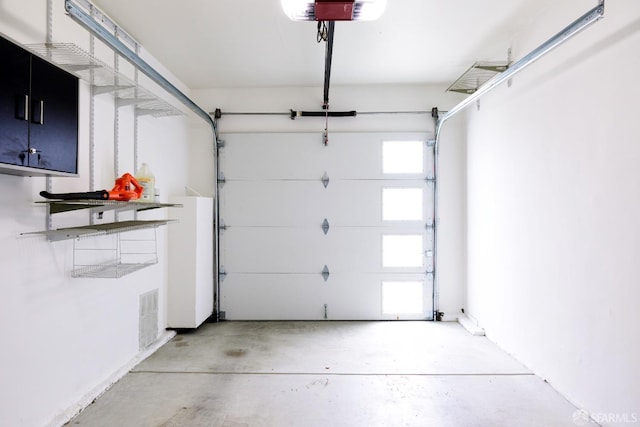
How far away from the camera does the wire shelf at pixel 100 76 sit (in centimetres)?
180

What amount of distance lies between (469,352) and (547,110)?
6.85 feet

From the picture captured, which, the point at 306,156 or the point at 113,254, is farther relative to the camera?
the point at 306,156

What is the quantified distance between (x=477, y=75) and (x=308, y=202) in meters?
2.14

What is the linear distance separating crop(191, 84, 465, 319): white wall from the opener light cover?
201 cm

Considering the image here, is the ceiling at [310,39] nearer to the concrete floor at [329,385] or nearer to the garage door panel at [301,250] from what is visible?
the garage door panel at [301,250]

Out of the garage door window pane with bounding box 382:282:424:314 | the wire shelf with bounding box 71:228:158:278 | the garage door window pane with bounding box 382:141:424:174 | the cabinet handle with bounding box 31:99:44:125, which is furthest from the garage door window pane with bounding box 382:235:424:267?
the cabinet handle with bounding box 31:99:44:125

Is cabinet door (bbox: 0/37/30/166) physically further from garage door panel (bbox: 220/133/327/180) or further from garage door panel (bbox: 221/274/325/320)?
garage door panel (bbox: 221/274/325/320)

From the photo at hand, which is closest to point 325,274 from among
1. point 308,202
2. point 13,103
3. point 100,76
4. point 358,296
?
point 358,296

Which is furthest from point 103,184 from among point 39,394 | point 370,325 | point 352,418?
point 370,325

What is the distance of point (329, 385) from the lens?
246cm

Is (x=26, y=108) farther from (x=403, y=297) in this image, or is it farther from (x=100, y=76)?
(x=403, y=297)

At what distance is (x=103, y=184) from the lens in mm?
2453

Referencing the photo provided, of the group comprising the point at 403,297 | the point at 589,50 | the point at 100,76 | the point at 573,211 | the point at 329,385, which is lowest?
the point at 329,385

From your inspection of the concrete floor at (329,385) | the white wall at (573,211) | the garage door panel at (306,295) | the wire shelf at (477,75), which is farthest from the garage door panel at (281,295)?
the wire shelf at (477,75)
